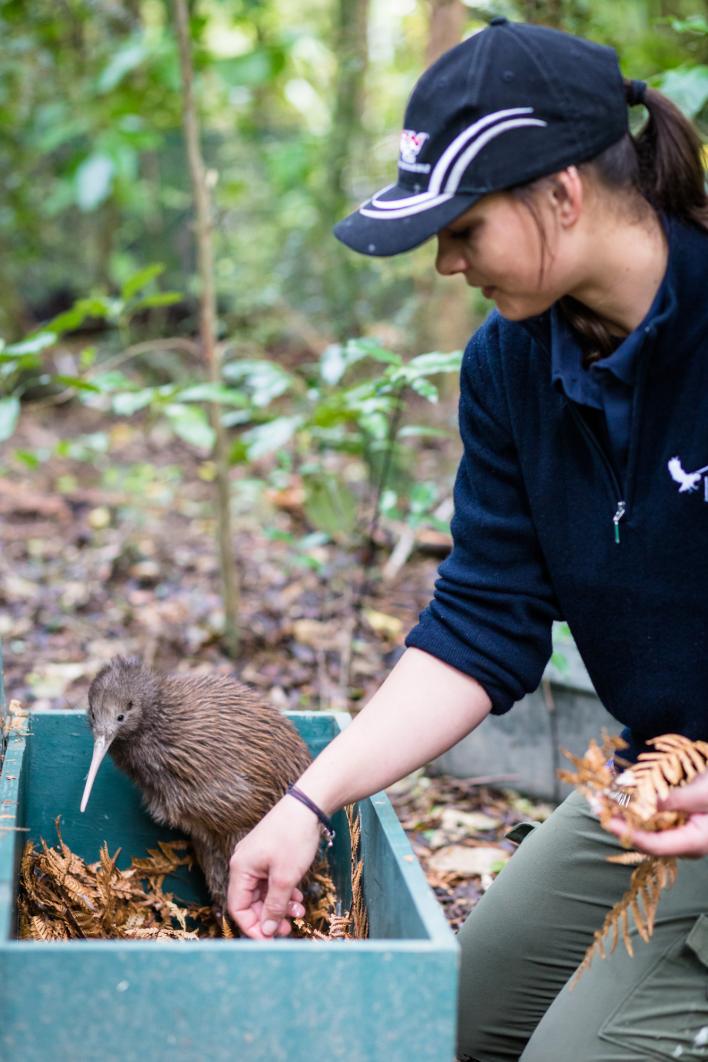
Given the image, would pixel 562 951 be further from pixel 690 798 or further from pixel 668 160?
pixel 668 160

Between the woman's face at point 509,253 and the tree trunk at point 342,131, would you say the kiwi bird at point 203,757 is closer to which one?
the woman's face at point 509,253

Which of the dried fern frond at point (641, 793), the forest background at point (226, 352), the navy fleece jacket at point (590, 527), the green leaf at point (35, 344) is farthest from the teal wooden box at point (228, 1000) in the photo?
the green leaf at point (35, 344)

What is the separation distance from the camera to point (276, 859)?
207 cm

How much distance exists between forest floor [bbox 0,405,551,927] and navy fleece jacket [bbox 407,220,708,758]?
112cm

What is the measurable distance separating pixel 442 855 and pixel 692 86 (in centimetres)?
229

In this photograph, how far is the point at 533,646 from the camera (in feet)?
7.84

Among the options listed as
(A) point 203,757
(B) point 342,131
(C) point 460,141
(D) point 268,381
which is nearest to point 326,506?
(D) point 268,381

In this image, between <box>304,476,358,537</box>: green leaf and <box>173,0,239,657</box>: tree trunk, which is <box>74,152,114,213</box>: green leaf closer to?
<box>173,0,239,657</box>: tree trunk

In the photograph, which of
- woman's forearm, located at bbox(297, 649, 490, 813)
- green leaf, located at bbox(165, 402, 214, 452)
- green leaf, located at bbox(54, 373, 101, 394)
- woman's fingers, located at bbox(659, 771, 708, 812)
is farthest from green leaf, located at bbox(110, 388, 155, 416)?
woman's fingers, located at bbox(659, 771, 708, 812)

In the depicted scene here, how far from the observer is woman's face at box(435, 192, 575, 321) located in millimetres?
1872

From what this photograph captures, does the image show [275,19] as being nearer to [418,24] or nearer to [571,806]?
[418,24]

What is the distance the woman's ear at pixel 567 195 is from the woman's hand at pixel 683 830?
2.99 feet

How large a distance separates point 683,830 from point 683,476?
602mm

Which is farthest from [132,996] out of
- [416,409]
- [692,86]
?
[416,409]
